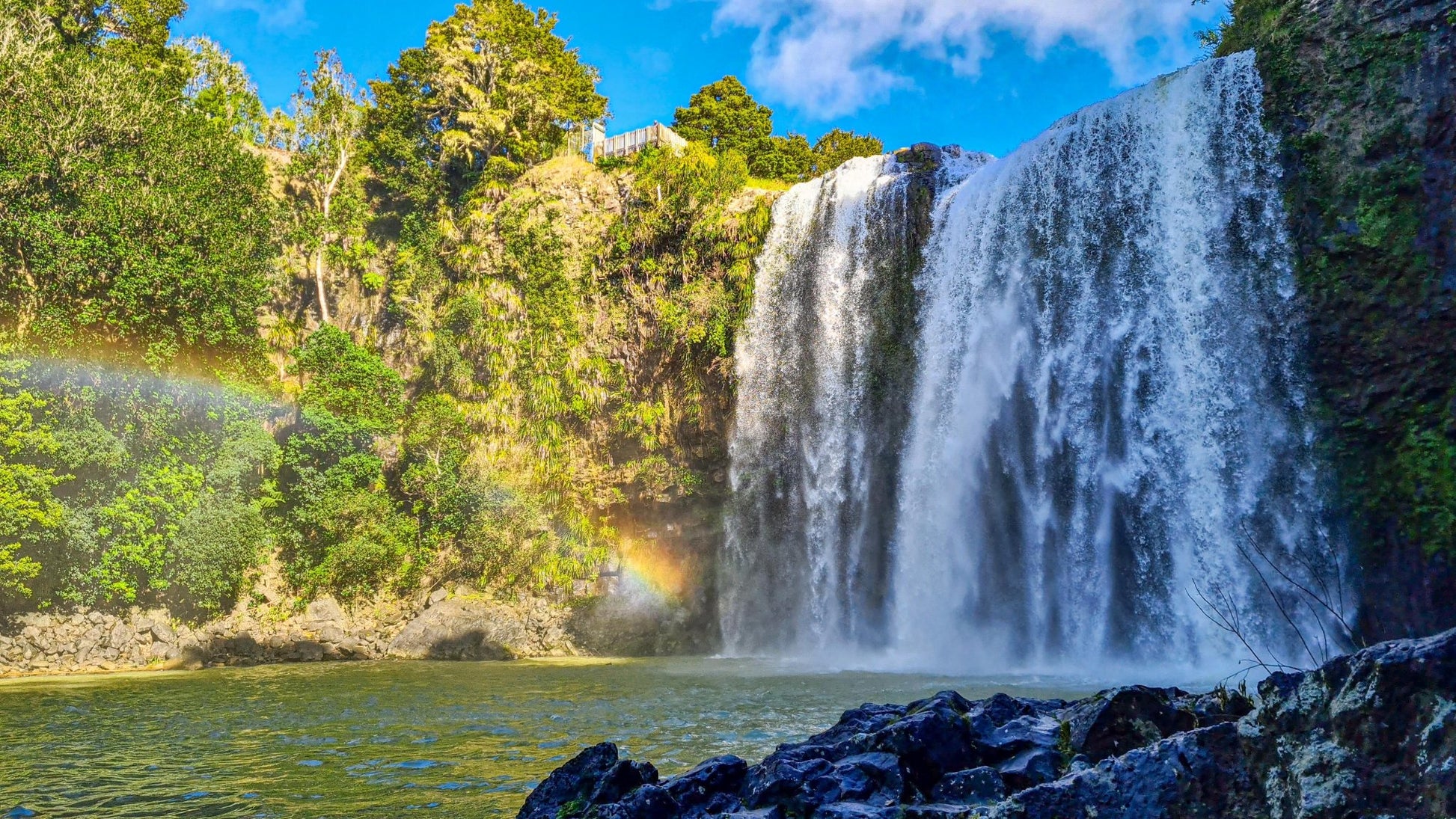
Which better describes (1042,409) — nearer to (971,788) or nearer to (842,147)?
(971,788)

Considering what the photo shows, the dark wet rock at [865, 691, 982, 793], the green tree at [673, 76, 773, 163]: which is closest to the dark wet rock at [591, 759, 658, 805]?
the dark wet rock at [865, 691, 982, 793]

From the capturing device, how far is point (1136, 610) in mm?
16781

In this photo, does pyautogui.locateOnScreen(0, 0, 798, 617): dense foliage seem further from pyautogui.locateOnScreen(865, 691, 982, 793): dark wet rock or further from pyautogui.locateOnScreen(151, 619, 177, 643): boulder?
pyautogui.locateOnScreen(865, 691, 982, 793): dark wet rock

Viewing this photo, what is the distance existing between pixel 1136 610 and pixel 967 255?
8621 millimetres

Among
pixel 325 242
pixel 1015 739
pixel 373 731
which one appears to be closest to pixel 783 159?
pixel 325 242

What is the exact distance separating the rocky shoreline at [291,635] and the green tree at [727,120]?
80.2 feet

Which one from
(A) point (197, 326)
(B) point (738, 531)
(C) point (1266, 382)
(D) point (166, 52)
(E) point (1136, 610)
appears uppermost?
(D) point (166, 52)

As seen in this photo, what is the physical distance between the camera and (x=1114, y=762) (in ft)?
15.3

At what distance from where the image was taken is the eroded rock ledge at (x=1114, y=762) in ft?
12.0

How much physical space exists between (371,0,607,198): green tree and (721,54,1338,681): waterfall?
12350 mm

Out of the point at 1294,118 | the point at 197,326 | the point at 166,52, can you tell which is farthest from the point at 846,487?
the point at 166,52

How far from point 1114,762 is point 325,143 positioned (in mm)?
35392

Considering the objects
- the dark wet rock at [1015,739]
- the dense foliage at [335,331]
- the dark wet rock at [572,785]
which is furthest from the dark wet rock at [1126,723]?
the dense foliage at [335,331]

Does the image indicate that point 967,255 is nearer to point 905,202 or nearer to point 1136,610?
point 905,202
